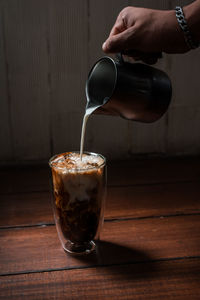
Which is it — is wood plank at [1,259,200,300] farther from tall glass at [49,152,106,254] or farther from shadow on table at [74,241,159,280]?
tall glass at [49,152,106,254]

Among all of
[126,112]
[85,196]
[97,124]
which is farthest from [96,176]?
[97,124]

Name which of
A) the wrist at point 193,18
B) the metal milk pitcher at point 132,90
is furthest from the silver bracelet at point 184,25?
the metal milk pitcher at point 132,90

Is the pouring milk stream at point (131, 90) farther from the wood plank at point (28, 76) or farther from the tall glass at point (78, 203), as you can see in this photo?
the wood plank at point (28, 76)

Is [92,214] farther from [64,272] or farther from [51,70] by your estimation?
[51,70]

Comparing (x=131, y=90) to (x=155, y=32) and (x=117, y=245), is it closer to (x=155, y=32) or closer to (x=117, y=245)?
(x=155, y=32)

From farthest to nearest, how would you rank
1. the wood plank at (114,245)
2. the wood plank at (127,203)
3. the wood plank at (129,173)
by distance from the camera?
the wood plank at (129,173) → the wood plank at (127,203) → the wood plank at (114,245)

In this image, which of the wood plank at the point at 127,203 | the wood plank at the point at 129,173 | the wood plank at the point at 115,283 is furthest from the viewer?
the wood plank at the point at 129,173

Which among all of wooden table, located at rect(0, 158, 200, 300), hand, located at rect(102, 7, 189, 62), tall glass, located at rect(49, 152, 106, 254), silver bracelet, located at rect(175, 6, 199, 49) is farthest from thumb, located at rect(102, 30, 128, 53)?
wooden table, located at rect(0, 158, 200, 300)
